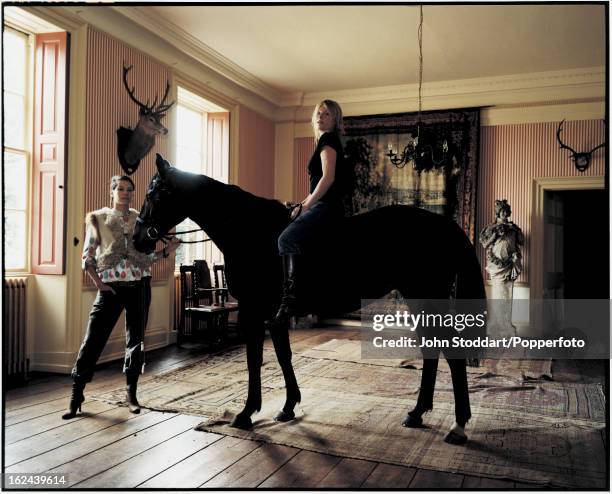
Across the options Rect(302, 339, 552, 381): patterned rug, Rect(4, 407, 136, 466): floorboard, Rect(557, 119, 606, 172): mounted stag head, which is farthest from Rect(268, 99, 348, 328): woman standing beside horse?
Rect(557, 119, 606, 172): mounted stag head

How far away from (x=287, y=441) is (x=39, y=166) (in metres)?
3.60

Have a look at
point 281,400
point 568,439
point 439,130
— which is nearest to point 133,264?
point 281,400

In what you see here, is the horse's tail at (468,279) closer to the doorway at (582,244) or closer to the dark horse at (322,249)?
the dark horse at (322,249)

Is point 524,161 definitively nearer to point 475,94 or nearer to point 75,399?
point 475,94

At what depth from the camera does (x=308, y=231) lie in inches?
123

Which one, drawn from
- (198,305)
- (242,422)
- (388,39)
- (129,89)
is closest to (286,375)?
(242,422)

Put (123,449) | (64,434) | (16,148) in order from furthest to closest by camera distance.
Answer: (16,148) → (64,434) → (123,449)

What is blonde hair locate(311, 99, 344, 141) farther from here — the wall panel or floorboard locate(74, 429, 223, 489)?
the wall panel

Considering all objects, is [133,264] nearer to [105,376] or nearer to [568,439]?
[105,376]

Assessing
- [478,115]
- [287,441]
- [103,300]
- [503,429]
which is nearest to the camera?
[287,441]

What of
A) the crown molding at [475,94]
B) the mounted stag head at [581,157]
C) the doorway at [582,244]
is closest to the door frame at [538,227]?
the mounted stag head at [581,157]

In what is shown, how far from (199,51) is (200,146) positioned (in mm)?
1451

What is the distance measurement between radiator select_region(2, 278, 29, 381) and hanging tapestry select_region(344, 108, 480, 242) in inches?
210

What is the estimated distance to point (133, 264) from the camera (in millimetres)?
3682
